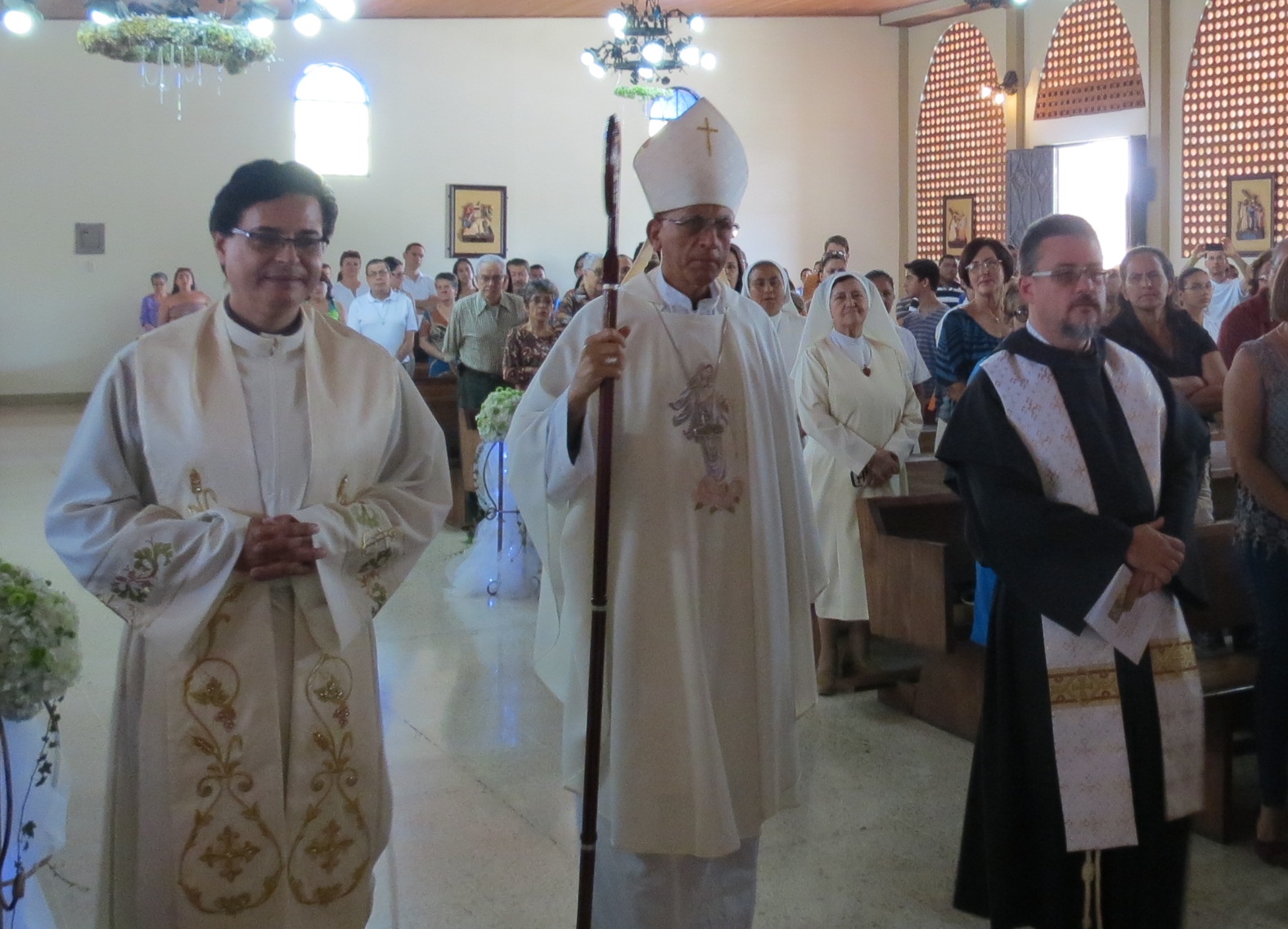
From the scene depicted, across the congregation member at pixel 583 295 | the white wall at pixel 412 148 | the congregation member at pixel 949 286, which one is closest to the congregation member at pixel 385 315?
the congregation member at pixel 583 295

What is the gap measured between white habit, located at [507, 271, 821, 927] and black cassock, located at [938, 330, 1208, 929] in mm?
455

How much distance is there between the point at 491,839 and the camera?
13.3ft

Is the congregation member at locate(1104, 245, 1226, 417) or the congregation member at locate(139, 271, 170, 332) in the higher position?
the congregation member at locate(139, 271, 170, 332)

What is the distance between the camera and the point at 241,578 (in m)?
2.50

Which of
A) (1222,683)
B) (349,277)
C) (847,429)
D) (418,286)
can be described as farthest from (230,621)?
(418,286)

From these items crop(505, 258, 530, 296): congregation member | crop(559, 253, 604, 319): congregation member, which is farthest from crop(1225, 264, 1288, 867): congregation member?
crop(505, 258, 530, 296): congregation member

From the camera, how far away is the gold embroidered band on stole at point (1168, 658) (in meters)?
3.14

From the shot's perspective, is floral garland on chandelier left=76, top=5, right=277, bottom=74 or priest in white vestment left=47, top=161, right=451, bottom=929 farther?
floral garland on chandelier left=76, top=5, right=277, bottom=74

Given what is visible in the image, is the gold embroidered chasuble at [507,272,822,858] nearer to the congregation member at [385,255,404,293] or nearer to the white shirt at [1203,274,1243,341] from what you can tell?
the white shirt at [1203,274,1243,341]

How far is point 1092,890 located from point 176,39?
12458mm

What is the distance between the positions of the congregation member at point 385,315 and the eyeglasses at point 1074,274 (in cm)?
1012

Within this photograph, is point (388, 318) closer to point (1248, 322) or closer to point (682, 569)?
point (1248, 322)

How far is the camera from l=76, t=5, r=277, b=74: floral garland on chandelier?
12906mm

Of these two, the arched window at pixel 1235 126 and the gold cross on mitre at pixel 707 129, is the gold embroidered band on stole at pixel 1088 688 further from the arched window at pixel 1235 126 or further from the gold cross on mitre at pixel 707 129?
the arched window at pixel 1235 126
